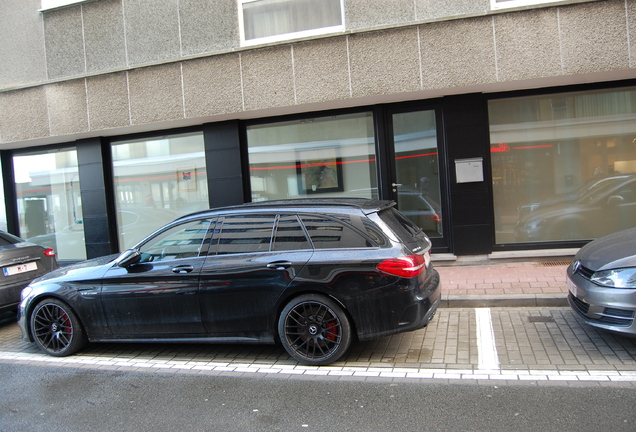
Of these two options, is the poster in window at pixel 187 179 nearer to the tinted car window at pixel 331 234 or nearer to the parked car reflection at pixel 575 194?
the tinted car window at pixel 331 234

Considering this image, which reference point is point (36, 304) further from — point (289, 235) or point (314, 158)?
point (314, 158)

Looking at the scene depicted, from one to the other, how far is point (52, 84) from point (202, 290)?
7.40m

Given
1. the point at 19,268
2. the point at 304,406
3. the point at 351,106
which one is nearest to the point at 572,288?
the point at 304,406

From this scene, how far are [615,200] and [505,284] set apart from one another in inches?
124

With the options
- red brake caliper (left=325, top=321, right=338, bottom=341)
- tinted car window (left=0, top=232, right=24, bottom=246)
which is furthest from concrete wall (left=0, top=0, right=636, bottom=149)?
red brake caliper (left=325, top=321, right=338, bottom=341)

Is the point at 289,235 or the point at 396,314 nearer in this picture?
the point at 396,314

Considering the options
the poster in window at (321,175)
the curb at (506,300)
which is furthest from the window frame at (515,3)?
the curb at (506,300)

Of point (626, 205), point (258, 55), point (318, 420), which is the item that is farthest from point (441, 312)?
point (258, 55)

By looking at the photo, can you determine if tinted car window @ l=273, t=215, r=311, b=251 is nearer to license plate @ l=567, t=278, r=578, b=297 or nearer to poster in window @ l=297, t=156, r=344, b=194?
license plate @ l=567, t=278, r=578, b=297

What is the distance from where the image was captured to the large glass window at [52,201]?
1124 cm

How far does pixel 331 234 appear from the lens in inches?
189

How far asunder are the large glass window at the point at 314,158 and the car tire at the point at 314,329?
480cm

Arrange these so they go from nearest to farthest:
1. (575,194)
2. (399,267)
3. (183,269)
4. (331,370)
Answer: (399,267), (331,370), (183,269), (575,194)

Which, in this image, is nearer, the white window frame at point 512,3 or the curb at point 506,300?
the curb at point 506,300
